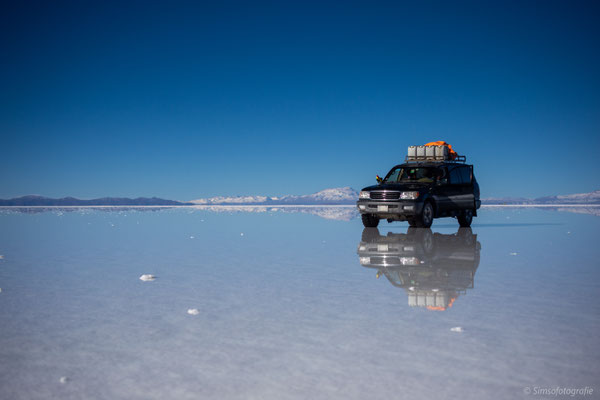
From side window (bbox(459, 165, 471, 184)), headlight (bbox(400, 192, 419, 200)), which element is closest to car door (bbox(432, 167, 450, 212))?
headlight (bbox(400, 192, 419, 200))

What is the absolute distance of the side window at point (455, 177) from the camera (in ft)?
59.2

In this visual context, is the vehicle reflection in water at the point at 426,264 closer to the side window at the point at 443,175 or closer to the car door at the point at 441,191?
the car door at the point at 441,191

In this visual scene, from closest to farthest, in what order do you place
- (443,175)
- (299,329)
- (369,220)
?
(299,329) → (443,175) → (369,220)

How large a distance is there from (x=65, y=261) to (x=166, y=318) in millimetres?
5572

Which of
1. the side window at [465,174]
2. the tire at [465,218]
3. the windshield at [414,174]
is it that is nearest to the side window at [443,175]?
the windshield at [414,174]

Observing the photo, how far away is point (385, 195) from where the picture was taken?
16328 millimetres

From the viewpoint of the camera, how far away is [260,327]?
15.0 feet

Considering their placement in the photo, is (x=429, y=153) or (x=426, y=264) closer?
(x=426, y=264)

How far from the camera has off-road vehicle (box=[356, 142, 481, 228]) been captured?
16.0 m

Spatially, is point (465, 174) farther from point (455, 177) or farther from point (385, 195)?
point (385, 195)

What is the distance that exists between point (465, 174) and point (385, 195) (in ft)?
16.0

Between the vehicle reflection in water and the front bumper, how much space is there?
1.97 metres

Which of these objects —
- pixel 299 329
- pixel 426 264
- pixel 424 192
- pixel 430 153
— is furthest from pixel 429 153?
pixel 299 329

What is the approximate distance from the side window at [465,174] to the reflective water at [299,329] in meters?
10.1
